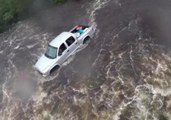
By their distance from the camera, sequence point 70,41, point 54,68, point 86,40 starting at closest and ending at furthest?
point 54,68
point 70,41
point 86,40

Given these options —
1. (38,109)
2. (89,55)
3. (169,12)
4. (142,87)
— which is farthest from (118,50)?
(38,109)

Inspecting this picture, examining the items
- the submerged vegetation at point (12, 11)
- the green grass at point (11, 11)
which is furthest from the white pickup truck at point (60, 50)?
the green grass at point (11, 11)

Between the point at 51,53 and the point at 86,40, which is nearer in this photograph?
the point at 51,53

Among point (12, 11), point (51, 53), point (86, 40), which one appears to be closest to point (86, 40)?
point (86, 40)

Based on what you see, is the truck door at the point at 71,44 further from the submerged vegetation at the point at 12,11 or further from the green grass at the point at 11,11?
the green grass at the point at 11,11

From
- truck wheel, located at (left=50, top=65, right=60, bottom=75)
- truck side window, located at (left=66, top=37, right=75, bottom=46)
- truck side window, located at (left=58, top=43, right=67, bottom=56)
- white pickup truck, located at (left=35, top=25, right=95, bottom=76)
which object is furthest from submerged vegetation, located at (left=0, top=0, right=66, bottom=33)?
truck wheel, located at (left=50, top=65, right=60, bottom=75)

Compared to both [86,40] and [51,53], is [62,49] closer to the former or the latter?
[51,53]

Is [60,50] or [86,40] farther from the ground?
[60,50]

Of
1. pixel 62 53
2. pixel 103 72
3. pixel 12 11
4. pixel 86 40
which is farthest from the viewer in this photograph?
pixel 12 11
